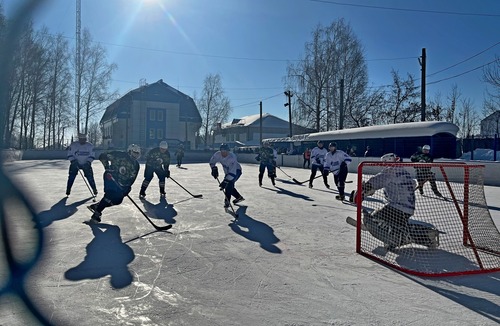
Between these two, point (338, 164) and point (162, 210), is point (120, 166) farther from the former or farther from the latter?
point (338, 164)

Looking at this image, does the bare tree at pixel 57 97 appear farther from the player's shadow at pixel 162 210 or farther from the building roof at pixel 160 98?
the player's shadow at pixel 162 210

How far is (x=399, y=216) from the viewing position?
4680mm

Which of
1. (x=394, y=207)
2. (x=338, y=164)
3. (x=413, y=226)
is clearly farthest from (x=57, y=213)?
(x=338, y=164)

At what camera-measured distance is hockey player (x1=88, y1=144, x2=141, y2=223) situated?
6.08 meters

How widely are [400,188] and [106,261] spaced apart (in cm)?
378

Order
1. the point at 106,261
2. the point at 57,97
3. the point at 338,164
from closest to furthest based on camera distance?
the point at 106,261, the point at 338,164, the point at 57,97

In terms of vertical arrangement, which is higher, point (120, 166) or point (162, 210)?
point (120, 166)

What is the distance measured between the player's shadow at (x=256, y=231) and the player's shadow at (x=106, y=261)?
1752mm

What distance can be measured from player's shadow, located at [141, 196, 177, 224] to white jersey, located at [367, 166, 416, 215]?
3689 mm

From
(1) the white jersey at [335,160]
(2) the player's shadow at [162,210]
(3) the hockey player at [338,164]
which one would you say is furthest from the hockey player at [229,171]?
(1) the white jersey at [335,160]

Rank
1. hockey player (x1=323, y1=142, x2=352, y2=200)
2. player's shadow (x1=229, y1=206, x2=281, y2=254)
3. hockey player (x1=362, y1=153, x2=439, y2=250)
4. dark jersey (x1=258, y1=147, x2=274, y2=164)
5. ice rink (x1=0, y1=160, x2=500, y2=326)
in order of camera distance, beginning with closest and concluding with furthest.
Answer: ice rink (x1=0, y1=160, x2=500, y2=326)
hockey player (x1=362, y1=153, x2=439, y2=250)
player's shadow (x1=229, y1=206, x2=281, y2=254)
hockey player (x1=323, y1=142, x2=352, y2=200)
dark jersey (x1=258, y1=147, x2=274, y2=164)

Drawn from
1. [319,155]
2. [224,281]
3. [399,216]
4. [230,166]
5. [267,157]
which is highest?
[319,155]

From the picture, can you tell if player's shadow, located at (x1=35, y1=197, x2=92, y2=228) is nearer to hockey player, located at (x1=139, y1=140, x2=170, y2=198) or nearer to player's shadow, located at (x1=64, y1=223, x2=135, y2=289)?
player's shadow, located at (x1=64, y1=223, x2=135, y2=289)

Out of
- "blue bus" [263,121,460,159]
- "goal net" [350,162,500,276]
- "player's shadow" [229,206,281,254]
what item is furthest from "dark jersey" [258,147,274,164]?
"blue bus" [263,121,460,159]
